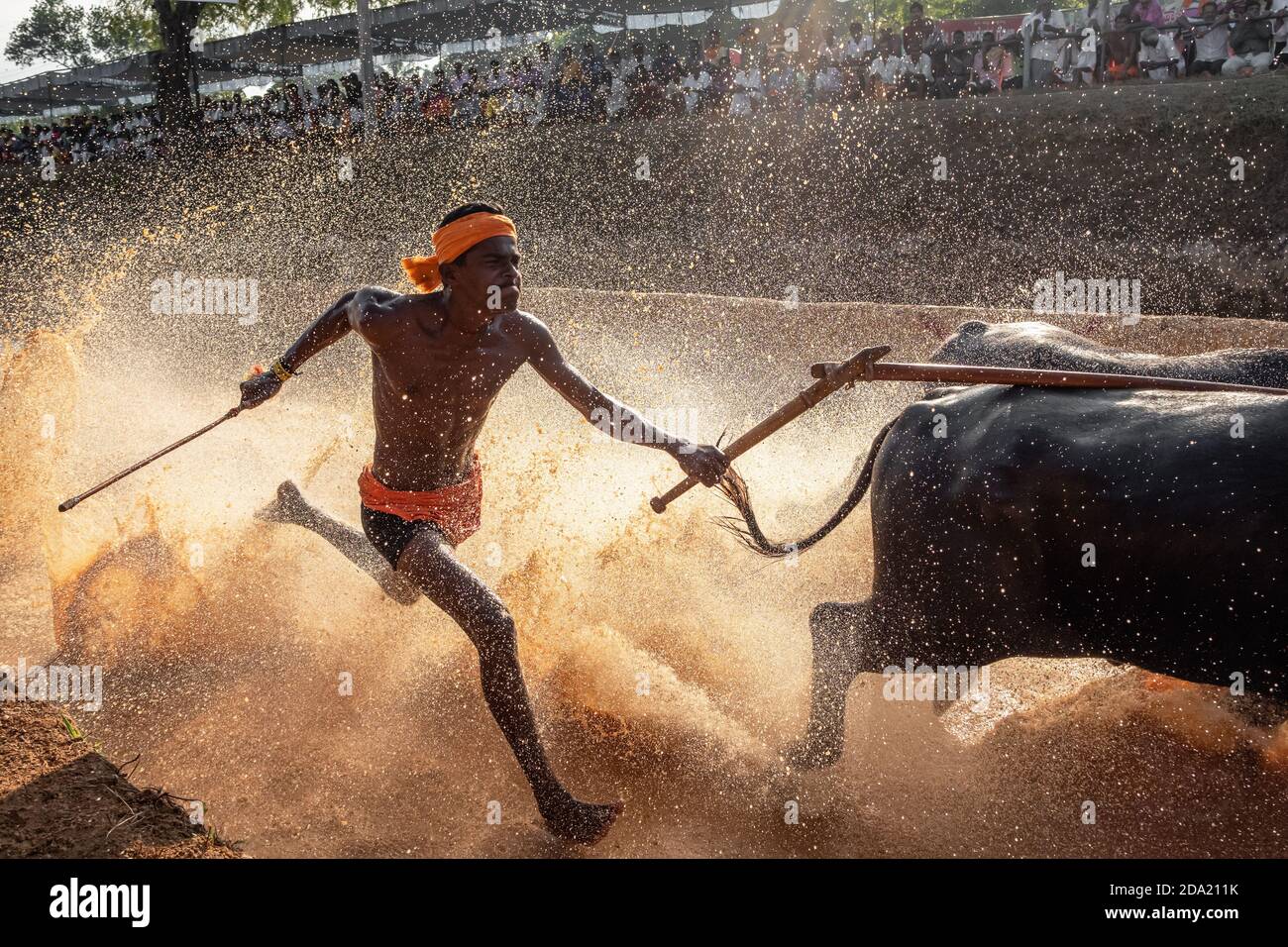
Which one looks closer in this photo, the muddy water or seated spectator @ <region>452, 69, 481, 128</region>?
the muddy water

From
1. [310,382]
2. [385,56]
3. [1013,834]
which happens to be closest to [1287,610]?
[1013,834]

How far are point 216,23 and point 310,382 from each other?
57.5ft

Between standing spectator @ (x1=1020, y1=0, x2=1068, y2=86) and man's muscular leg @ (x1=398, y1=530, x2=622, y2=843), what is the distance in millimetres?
12561

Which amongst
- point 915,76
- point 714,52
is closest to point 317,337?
point 915,76

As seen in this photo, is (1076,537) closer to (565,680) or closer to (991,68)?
(565,680)

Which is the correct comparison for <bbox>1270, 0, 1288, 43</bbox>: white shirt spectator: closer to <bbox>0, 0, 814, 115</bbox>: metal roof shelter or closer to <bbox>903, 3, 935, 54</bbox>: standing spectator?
<bbox>903, 3, 935, 54</bbox>: standing spectator

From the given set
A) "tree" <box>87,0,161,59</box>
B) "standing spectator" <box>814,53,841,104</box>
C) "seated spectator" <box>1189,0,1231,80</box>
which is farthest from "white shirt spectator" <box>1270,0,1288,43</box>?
"tree" <box>87,0,161,59</box>

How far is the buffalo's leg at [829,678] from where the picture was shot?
356cm

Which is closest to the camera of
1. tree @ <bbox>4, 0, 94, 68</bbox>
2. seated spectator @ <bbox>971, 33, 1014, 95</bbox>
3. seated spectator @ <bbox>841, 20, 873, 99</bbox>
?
seated spectator @ <bbox>971, 33, 1014, 95</bbox>

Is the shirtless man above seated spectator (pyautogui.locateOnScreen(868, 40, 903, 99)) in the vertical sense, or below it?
below

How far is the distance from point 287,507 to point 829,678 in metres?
2.46

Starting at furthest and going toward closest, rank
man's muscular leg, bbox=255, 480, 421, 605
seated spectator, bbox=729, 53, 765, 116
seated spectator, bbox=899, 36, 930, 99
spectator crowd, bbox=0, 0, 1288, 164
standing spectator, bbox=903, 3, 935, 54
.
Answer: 1. seated spectator, bbox=729, 53, 765, 116
2. standing spectator, bbox=903, 3, 935, 54
3. seated spectator, bbox=899, 36, 930, 99
4. spectator crowd, bbox=0, 0, 1288, 164
5. man's muscular leg, bbox=255, 480, 421, 605

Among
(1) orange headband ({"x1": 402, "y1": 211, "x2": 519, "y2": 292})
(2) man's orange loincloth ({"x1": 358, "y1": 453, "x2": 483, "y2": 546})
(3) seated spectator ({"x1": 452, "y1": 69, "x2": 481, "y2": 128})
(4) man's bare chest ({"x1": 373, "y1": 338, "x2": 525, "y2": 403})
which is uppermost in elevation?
(3) seated spectator ({"x1": 452, "y1": 69, "x2": 481, "y2": 128})

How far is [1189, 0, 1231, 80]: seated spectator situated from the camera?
39.5 ft
